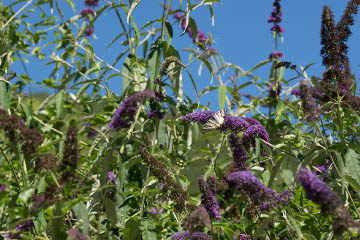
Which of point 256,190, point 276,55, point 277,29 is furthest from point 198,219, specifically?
point 277,29

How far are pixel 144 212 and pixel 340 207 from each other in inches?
52.0

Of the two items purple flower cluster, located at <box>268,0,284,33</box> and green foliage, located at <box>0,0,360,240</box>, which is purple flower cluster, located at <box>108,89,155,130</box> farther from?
purple flower cluster, located at <box>268,0,284,33</box>

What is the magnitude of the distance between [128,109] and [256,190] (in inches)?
30.8

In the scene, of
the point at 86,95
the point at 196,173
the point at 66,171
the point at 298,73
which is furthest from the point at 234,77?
the point at 66,171

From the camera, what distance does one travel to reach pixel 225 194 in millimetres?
3393

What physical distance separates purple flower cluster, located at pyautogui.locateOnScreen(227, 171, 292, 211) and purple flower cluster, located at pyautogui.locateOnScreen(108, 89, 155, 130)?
599mm

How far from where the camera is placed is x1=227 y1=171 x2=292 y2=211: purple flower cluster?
1.77 m

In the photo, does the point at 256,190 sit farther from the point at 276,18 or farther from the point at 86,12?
the point at 86,12

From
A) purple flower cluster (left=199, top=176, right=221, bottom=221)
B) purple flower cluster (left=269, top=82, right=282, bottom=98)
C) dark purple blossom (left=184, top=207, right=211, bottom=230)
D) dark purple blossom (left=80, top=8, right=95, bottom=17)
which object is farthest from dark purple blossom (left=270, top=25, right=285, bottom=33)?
dark purple blossom (left=184, top=207, right=211, bottom=230)

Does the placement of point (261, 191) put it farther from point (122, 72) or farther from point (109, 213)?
point (122, 72)

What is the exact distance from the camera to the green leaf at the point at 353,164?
216cm

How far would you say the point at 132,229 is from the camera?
2.38 m

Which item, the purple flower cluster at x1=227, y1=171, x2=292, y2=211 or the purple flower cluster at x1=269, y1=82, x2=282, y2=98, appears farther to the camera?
the purple flower cluster at x1=269, y1=82, x2=282, y2=98

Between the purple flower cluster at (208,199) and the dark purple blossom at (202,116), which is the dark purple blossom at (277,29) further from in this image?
the purple flower cluster at (208,199)
